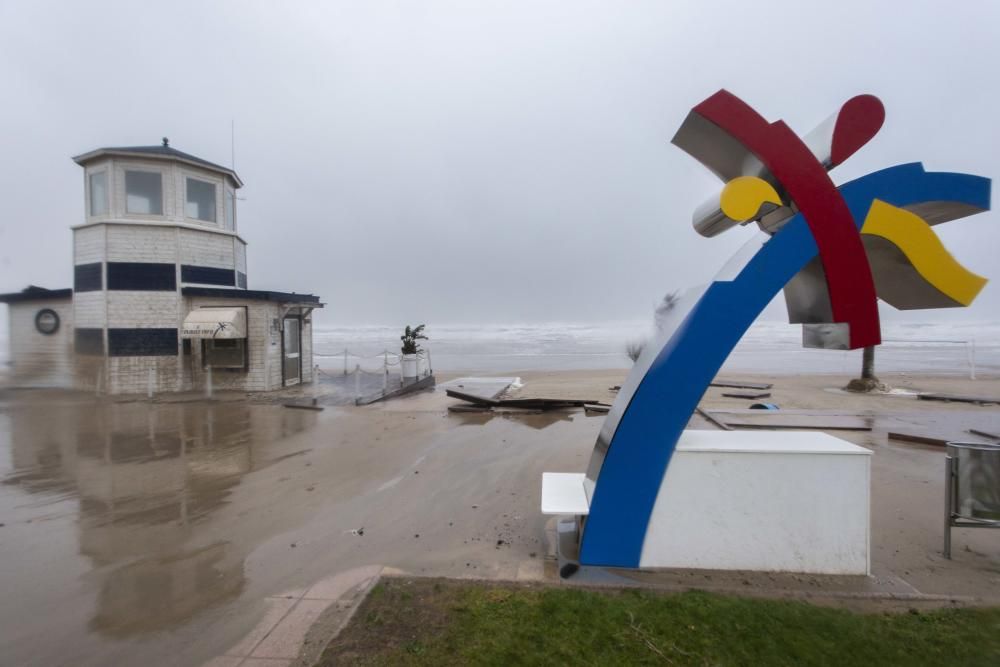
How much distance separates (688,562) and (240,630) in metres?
3.53

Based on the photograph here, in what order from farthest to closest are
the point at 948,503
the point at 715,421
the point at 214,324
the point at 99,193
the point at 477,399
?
the point at 99,193 → the point at 214,324 → the point at 477,399 → the point at 715,421 → the point at 948,503

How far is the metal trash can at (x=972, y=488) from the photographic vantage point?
4.40m

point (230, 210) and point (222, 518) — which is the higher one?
point (230, 210)

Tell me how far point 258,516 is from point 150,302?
41.9 ft

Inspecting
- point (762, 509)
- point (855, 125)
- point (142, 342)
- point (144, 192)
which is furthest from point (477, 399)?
point (144, 192)

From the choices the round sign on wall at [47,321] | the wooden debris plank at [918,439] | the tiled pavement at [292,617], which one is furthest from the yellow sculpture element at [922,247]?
the round sign on wall at [47,321]

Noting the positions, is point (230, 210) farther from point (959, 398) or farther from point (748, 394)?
point (959, 398)

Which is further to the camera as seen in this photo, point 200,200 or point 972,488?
point 200,200

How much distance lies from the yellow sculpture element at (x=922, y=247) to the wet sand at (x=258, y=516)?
8.02ft

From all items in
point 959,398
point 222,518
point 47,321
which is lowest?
point 222,518

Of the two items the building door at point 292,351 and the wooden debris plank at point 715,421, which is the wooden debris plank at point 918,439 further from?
the building door at point 292,351

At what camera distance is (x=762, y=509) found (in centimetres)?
402

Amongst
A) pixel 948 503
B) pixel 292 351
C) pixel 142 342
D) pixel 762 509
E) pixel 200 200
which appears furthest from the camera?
pixel 292 351

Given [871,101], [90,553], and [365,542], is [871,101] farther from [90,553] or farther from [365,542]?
[90,553]
